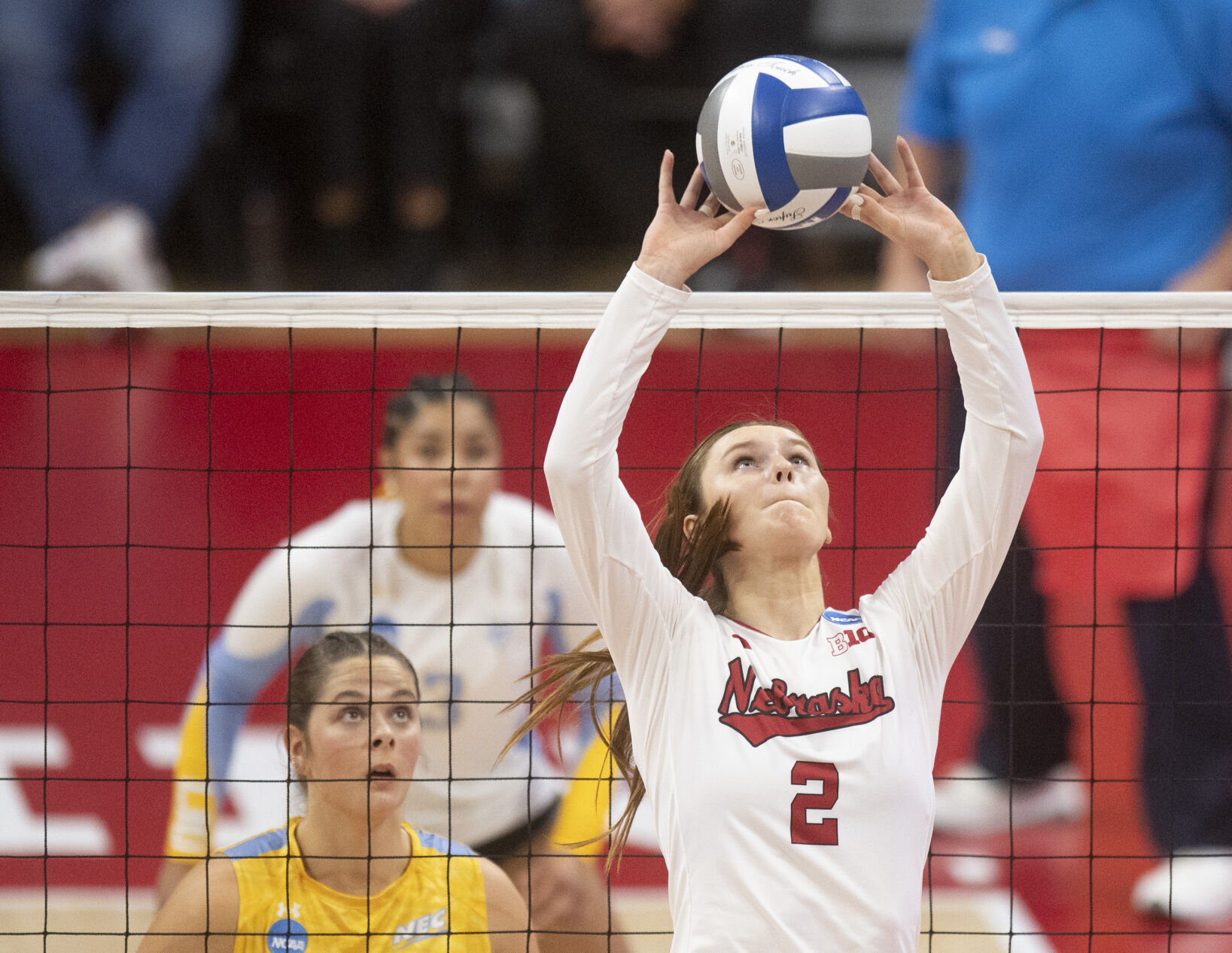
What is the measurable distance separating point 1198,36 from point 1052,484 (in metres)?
1.15

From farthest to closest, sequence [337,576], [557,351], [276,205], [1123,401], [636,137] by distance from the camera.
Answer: [276,205], [636,137], [557,351], [1123,401], [337,576]

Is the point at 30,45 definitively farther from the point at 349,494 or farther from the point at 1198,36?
the point at 1198,36

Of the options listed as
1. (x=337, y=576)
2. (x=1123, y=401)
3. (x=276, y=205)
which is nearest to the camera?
(x=337, y=576)

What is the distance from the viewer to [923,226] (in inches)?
90.6

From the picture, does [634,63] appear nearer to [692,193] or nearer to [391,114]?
[391,114]

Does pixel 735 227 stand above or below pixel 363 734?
above

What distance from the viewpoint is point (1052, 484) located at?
12.6 feet

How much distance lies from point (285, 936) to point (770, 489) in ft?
4.32

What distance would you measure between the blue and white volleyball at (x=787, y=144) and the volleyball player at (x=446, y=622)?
3.60 feet

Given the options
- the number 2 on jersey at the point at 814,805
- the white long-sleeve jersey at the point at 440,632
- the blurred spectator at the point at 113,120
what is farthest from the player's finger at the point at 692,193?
the blurred spectator at the point at 113,120

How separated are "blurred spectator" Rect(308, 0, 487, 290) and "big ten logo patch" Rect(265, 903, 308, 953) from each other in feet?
13.3

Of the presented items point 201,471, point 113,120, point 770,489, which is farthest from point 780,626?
point 113,120

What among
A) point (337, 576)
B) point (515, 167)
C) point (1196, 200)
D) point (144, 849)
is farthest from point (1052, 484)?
point (515, 167)

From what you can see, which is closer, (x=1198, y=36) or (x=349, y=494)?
(x=1198, y=36)
